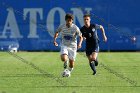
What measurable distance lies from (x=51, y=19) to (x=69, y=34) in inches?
686

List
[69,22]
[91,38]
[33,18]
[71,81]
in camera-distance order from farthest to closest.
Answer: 1. [33,18]
2. [91,38]
3. [69,22]
4. [71,81]

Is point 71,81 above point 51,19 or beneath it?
beneath

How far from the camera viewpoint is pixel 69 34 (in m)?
17.6

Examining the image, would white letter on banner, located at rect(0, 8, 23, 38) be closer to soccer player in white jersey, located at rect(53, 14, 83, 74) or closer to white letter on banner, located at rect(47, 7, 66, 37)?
white letter on banner, located at rect(47, 7, 66, 37)

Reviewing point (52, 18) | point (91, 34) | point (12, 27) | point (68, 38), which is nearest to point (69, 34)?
point (68, 38)

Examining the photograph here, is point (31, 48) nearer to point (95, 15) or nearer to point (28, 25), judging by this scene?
point (28, 25)

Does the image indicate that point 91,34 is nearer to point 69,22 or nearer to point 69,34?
point 69,34

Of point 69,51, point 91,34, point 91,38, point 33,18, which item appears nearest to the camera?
point 69,51

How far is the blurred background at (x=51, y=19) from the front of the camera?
34.5m

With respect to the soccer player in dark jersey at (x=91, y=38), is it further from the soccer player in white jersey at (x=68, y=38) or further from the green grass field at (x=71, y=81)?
the soccer player in white jersey at (x=68, y=38)

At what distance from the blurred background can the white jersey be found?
16.6 metres

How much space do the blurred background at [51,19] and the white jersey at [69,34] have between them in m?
16.6

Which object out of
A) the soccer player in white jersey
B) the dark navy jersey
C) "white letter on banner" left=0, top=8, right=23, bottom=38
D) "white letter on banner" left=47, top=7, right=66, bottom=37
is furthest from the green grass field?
"white letter on banner" left=0, top=8, right=23, bottom=38

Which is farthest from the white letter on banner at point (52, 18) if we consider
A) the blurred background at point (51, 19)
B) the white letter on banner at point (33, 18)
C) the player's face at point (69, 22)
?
the player's face at point (69, 22)
